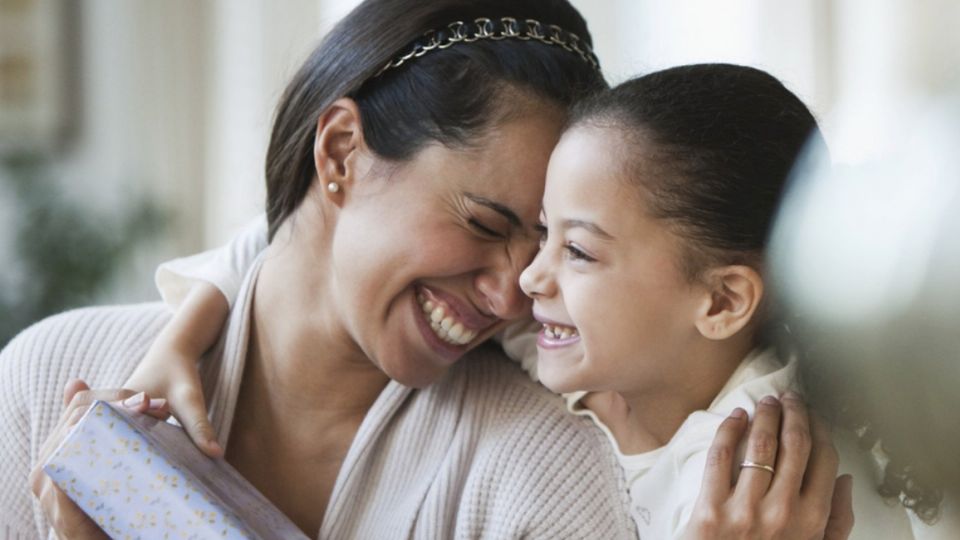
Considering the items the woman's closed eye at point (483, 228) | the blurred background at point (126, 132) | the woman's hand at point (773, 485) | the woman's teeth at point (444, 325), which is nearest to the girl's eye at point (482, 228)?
the woman's closed eye at point (483, 228)

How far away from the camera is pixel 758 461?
1.05 meters

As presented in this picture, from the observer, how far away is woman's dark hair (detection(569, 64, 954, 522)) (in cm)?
111

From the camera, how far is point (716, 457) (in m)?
1.06

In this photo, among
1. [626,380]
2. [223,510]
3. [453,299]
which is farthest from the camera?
[453,299]

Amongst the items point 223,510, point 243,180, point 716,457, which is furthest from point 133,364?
point 243,180

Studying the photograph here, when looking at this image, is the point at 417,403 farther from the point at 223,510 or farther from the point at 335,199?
the point at 223,510

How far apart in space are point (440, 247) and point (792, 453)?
0.41 m

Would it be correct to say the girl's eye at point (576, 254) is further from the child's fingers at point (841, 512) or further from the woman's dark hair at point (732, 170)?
the child's fingers at point (841, 512)

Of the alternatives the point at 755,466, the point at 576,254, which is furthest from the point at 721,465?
the point at 576,254

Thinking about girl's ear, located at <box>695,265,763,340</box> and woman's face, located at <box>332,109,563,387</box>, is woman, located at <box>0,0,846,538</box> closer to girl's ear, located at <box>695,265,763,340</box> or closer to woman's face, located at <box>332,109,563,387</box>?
woman's face, located at <box>332,109,563,387</box>

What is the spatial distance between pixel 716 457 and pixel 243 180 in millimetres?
2302

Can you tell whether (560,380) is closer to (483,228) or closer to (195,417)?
(483,228)

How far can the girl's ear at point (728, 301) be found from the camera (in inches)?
44.5

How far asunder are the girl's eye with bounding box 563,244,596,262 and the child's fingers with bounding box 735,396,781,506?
22 cm
